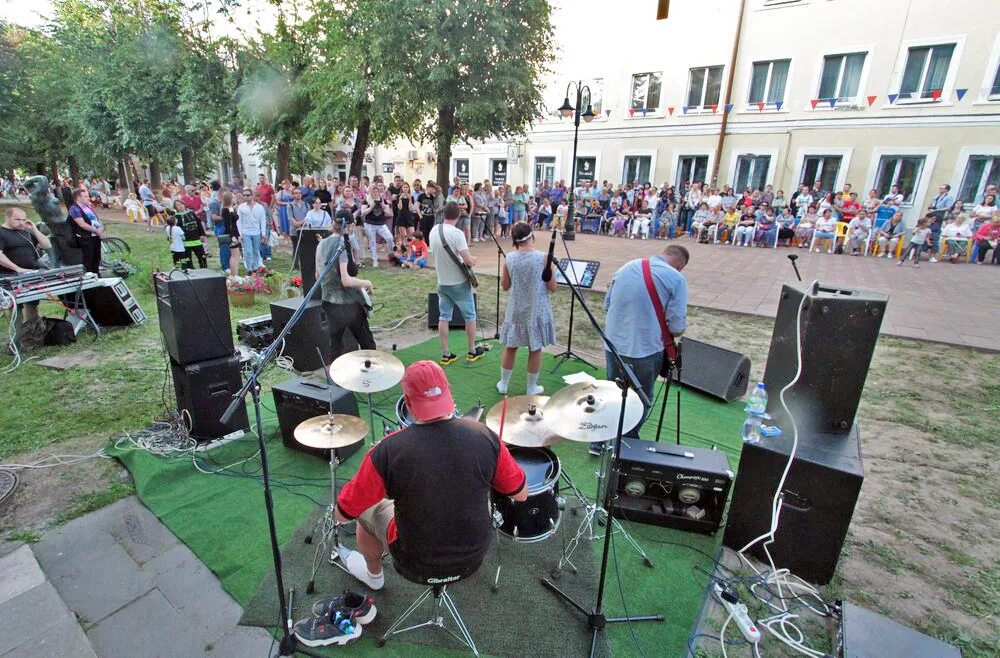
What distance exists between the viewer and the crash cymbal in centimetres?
288

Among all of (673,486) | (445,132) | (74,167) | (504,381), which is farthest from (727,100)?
(74,167)

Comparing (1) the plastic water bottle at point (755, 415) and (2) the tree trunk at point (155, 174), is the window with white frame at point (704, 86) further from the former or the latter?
(2) the tree trunk at point (155, 174)

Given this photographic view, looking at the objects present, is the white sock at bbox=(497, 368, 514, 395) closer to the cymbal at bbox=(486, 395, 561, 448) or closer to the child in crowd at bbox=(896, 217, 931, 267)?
the cymbal at bbox=(486, 395, 561, 448)

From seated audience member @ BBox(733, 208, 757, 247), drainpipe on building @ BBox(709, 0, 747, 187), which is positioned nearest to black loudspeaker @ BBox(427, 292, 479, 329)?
seated audience member @ BBox(733, 208, 757, 247)

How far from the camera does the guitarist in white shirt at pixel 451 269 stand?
575 centimetres

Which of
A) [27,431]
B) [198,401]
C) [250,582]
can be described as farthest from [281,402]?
[27,431]

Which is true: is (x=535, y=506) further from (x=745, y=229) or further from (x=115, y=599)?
(x=745, y=229)

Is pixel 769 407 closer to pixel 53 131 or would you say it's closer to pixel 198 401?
pixel 198 401

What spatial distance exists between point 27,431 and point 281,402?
2.60 meters

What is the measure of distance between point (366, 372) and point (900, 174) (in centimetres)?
2102

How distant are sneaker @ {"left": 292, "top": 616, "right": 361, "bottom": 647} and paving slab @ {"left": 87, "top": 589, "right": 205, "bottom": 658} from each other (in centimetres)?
55

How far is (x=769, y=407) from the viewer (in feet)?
11.7

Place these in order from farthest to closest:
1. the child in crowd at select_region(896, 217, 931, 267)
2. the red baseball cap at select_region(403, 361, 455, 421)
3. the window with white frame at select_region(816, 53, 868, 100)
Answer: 1. the window with white frame at select_region(816, 53, 868, 100)
2. the child in crowd at select_region(896, 217, 931, 267)
3. the red baseball cap at select_region(403, 361, 455, 421)

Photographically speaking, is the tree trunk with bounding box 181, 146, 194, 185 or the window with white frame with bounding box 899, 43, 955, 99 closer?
the window with white frame with bounding box 899, 43, 955, 99
